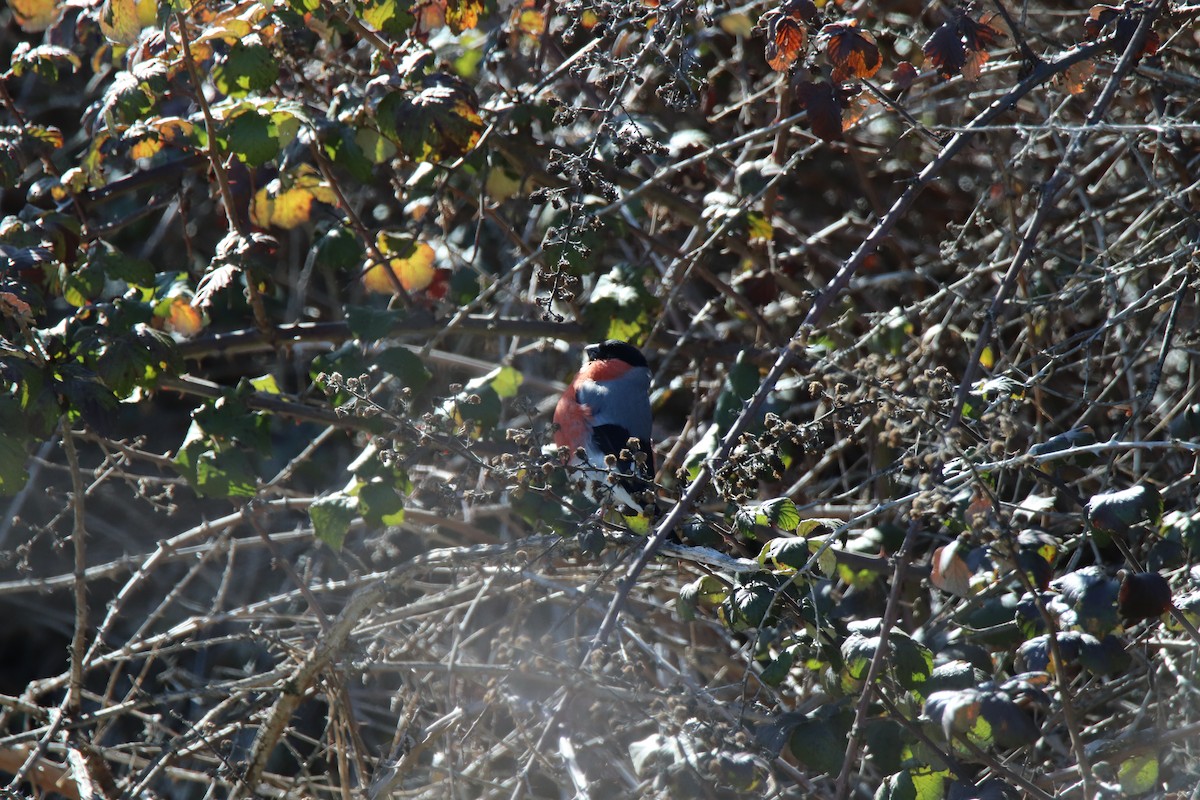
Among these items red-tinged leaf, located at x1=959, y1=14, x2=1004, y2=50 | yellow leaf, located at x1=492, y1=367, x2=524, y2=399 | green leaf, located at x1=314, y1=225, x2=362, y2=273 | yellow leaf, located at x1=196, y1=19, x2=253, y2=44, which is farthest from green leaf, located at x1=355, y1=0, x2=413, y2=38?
red-tinged leaf, located at x1=959, y1=14, x2=1004, y2=50

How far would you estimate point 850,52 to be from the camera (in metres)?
1.85

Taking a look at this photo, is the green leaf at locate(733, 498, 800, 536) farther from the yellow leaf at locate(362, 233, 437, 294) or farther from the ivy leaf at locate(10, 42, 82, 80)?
the ivy leaf at locate(10, 42, 82, 80)

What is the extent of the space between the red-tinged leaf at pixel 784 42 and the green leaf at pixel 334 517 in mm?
1237

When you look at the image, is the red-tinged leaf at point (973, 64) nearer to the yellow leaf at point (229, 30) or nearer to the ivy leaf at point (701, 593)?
the ivy leaf at point (701, 593)

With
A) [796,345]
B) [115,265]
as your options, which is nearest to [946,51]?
[796,345]

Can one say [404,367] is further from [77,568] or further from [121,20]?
[121,20]

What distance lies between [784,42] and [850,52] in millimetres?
118

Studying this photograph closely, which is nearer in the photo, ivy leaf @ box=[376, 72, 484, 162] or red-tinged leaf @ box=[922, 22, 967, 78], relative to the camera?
red-tinged leaf @ box=[922, 22, 967, 78]

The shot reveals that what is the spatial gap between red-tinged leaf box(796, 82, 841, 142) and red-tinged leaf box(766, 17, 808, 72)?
84mm

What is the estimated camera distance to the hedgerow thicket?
1.67m

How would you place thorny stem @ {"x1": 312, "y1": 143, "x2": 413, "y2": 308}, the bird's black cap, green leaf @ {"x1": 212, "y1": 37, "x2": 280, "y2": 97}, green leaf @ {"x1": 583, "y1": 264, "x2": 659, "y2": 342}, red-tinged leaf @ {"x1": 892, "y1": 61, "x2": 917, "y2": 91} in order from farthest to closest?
the bird's black cap, green leaf @ {"x1": 583, "y1": 264, "x2": 659, "y2": 342}, thorny stem @ {"x1": 312, "y1": 143, "x2": 413, "y2": 308}, green leaf @ {"x1": 212, "y1": 37, "x2": 280, "y2": 97}, red-tinged leaf @ {"x1": 892, "y1": 61, "x2": 917, "y2": 91}

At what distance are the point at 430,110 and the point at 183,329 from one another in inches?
30.2

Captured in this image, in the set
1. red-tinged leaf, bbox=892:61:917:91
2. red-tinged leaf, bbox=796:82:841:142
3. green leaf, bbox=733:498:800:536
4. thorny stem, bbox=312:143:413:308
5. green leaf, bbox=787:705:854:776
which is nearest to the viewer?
green leaf, bbox=787:705:854:776

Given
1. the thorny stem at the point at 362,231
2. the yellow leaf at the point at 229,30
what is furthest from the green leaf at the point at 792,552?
the yellow leaf at the point at 229,30
